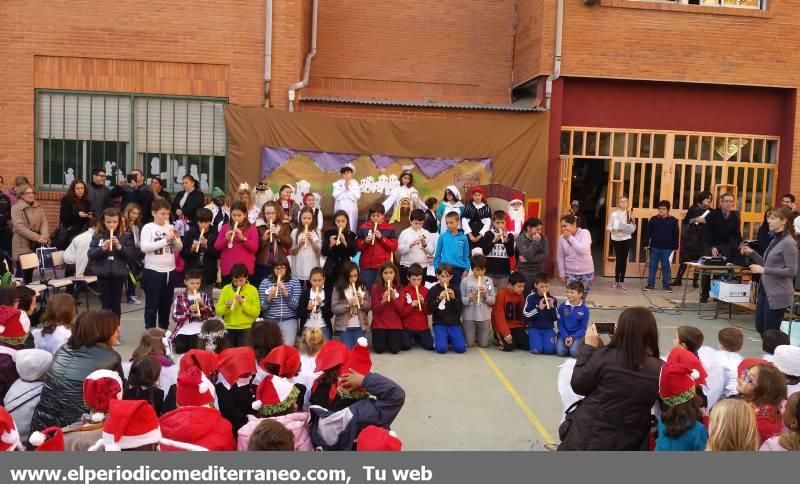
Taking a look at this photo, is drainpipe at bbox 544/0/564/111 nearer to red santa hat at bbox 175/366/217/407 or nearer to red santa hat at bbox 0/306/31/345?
red santa hat at bbox 0/306/31/345

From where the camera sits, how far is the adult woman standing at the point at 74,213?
38.6 feet

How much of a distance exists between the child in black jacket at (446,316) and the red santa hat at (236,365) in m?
4.49

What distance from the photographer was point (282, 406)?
14.9 ft

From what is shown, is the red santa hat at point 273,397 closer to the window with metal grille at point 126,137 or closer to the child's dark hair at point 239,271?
the child's dark hair at point 239,271

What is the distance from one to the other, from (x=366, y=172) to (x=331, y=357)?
9210 mm

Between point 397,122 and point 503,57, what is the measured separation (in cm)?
358

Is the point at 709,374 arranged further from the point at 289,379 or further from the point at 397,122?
the point at 397,122

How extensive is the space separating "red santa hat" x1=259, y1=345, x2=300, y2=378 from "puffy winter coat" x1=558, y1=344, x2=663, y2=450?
1698 millimetres

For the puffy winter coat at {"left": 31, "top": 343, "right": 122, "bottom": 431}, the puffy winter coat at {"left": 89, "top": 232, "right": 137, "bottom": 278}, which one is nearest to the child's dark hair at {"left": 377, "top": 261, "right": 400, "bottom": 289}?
the puffy winter coat at {"left": 89, "top": 232, "right": 137, "bottom": 278}

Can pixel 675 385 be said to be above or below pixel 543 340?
above

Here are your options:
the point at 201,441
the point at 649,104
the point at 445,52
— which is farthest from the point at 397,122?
the point at 201,441

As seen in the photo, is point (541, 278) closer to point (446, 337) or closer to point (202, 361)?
point (446, 337)

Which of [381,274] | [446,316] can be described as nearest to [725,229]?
[446,316]

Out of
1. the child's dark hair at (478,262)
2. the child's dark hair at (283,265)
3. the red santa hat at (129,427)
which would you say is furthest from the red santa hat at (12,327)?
the child's dark hair at (478,262)
